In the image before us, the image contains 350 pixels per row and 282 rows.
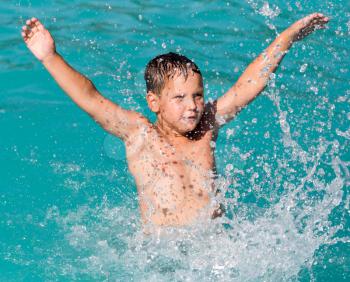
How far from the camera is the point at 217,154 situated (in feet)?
20.4

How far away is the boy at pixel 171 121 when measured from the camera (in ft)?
14.0

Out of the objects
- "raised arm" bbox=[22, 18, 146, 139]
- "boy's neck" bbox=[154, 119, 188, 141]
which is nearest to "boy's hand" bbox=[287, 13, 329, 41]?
"boy's neck" bbox=[154, 119, 188, 141]

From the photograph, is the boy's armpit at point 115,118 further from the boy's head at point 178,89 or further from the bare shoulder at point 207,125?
the bare shoulder at point 207,125

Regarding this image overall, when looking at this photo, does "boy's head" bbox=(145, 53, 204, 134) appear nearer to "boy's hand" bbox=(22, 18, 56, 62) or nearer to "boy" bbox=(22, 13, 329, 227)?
"boy" bbox=(22, 13, 329, 227)

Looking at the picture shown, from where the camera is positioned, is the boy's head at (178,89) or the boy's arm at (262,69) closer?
the boy's head at (178,89)

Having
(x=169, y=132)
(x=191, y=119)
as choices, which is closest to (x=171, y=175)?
(x=169, y=132)

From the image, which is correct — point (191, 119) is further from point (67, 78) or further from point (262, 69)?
point (67, 78)

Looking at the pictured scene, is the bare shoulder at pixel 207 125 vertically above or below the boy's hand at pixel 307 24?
below

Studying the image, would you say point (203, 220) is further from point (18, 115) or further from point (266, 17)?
point (266, 17)

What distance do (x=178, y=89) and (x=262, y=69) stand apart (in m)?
0.64

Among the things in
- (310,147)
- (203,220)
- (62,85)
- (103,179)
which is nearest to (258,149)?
(310,147)

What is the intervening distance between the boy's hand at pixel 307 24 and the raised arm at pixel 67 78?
1202 mm

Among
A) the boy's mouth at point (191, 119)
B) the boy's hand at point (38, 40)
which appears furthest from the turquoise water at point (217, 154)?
the boy's hand at point (38, 40)

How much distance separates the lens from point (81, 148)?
6.16 m
